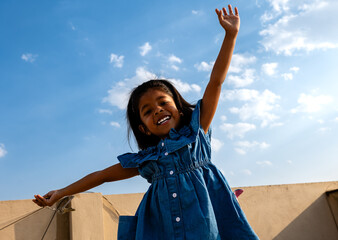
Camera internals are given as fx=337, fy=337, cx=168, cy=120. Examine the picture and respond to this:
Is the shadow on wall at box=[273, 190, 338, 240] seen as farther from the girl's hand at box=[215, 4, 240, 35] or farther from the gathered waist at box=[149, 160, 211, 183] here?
the girl's hand at box=[215, 4, 240, 35]

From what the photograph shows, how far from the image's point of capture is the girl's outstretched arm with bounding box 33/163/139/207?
1941 mm

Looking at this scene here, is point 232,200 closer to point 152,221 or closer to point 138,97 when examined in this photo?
point 152,221

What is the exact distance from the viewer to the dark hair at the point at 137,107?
2.01 metres

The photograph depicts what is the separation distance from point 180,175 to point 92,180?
1.97 ft

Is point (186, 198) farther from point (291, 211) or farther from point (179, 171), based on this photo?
point (291, 211)

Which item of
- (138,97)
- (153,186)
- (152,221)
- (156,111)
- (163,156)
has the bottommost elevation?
(152,221)

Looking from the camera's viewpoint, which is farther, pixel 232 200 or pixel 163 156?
pixel 163 156

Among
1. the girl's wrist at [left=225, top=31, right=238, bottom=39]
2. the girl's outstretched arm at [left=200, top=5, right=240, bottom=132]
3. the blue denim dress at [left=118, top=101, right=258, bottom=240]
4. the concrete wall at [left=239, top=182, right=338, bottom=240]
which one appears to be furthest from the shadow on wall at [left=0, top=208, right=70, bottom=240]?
the concrete wall at [left=239, top=182, right=338, bottom=240]

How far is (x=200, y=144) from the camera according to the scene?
1.74m

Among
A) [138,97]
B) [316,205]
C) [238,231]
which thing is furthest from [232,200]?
[316,205]

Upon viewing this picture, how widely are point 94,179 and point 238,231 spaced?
34.5 inches

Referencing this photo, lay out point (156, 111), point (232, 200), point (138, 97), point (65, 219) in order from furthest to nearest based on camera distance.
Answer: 1. point (65, 219)
2. point (138, 97)
3. point (156, 111)
4. point (232, 200)

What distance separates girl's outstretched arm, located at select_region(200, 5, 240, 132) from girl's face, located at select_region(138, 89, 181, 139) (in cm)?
18

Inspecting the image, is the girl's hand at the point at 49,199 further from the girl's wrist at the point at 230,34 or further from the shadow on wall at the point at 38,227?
the shadow on wall at the point at 38,227
